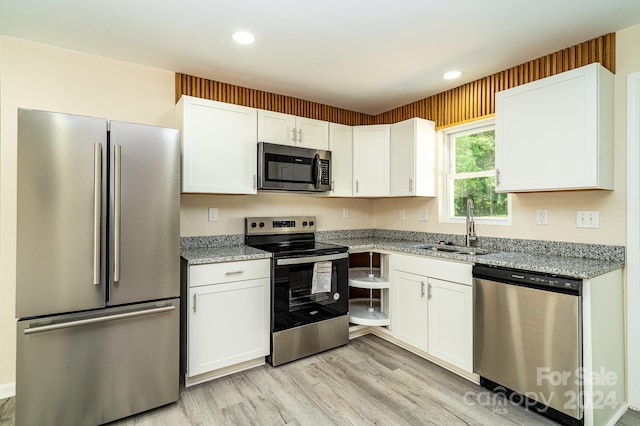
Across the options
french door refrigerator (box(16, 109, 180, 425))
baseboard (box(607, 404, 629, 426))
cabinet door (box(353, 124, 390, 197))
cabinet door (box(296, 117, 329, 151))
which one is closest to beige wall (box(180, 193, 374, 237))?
cabinet door (box(353, 124, 390, 197))

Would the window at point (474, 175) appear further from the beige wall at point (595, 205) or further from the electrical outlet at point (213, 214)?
the electrical outlet at point (213, 214)

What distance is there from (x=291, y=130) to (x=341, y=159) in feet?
2.11

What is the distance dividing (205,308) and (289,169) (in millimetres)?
1376

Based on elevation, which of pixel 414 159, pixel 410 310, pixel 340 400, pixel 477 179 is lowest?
pixel 340 400

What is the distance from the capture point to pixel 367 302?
346cm

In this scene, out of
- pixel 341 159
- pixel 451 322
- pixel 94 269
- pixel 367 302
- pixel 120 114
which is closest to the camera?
pixel 94 269

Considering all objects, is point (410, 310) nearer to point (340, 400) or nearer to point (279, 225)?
point (340, 400)

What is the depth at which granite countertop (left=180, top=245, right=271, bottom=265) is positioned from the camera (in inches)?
88.5

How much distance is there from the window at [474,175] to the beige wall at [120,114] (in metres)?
0.16

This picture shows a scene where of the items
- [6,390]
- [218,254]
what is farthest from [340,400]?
[6,390]

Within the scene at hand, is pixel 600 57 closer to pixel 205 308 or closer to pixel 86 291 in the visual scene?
pixel 205 308

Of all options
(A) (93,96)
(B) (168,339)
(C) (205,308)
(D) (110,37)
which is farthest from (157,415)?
(D) (110,37)

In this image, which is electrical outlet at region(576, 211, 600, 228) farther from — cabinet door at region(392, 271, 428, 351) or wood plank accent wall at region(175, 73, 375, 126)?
wood plank accent wall at region(175, 73, 375, 126)

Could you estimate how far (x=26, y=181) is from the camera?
1.66m
